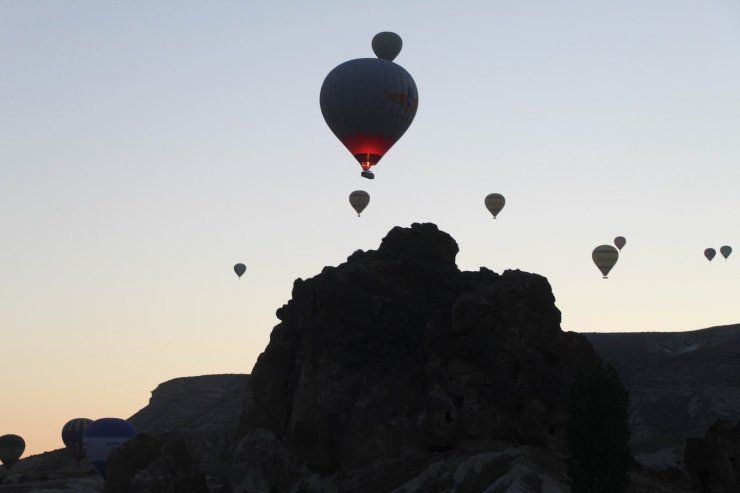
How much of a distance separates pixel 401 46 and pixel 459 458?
37621mm

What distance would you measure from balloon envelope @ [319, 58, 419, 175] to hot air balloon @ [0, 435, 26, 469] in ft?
262

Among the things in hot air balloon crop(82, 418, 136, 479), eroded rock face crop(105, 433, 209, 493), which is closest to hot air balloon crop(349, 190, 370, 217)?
eroded rock face crop(105, 433, 209, 493)

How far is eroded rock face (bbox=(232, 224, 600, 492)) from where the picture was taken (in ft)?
368

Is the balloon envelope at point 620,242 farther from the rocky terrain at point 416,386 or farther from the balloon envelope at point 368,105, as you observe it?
the balloon envelope at point 368,105

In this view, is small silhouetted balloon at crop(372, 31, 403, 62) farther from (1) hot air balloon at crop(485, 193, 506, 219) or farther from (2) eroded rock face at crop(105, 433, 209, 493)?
(2) eroded rock face at crop(105, 433, 209, 493)

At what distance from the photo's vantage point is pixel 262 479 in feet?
390

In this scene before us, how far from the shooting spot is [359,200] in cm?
13075

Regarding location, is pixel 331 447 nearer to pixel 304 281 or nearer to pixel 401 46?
pixel 304 281

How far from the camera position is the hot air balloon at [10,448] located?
17012 centimetres

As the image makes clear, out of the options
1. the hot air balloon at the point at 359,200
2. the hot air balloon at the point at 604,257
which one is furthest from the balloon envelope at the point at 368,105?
the hot air balloon at the point at 604,257

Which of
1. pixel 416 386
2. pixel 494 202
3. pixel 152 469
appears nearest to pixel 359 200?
pixel 494 202

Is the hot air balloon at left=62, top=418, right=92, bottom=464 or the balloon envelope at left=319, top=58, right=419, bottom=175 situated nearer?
the balloon envelope at left=319, top=58, right=419, bottom=175

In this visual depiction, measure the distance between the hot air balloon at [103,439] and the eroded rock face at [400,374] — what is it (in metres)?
34.9

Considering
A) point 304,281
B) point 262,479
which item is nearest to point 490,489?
point 262,479
